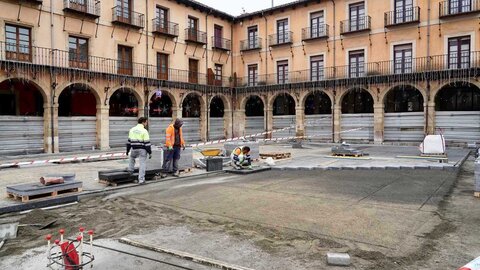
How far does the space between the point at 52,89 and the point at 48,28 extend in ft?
11.5

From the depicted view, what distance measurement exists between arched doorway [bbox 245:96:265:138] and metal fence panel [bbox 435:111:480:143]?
13579 mm

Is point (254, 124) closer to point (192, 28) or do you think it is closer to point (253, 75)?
point (253, 75)

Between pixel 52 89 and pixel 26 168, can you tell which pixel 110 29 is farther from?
pixel 26 168

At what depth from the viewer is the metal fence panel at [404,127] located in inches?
906

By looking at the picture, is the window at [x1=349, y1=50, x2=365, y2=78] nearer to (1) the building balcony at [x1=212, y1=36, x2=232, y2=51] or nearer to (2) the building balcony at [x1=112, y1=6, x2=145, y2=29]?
(1) the building balcony at [x1=212, y1=36, x2=232, y2=51]

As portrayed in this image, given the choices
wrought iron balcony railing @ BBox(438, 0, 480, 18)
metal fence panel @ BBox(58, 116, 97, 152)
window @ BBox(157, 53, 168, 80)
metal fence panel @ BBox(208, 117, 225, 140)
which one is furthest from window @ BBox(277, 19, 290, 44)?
metal fence panel @ BBox(58, 116, 97, 152)

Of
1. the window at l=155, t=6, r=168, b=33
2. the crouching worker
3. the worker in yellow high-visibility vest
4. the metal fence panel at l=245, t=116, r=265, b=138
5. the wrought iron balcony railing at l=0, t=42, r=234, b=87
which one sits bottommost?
the crouching worker

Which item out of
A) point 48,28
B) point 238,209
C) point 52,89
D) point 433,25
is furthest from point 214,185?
point 433,25

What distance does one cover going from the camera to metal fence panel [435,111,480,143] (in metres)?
21.0

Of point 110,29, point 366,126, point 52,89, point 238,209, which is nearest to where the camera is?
point 238,209

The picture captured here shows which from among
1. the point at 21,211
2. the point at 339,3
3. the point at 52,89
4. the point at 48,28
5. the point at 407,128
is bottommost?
the point at 21,211

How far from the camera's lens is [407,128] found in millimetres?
23484

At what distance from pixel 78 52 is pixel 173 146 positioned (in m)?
14.0

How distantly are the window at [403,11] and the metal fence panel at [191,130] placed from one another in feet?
53.4
